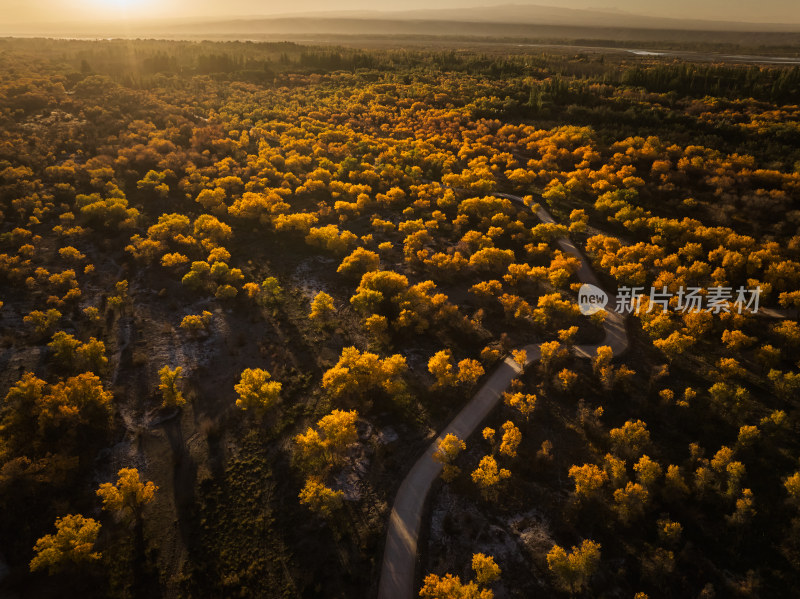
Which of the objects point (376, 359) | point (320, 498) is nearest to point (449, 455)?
point (320, 498)

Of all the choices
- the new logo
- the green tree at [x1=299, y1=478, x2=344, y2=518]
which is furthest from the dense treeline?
the new logo

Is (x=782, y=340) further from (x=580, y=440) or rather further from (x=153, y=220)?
(x=153, y=220)

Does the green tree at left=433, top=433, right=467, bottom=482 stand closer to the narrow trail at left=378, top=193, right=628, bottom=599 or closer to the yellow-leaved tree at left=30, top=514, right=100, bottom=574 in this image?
the narrow trail at left=378, top=193, right=628, bottom=599

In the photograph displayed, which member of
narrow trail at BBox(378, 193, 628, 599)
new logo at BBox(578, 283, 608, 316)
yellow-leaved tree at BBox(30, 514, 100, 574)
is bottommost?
narrow trail at BBox(378, 193, 628, 599)

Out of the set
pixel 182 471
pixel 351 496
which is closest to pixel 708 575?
pixel 351 496

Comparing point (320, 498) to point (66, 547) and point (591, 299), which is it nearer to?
point (66, 547)

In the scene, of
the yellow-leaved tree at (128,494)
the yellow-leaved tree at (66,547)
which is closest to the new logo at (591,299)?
the yellow-leaved tree at (128,494)

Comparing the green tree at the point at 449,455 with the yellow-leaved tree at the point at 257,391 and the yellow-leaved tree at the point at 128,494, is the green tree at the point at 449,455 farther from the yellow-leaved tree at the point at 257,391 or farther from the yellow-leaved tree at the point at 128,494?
the yellow-leaved tree at the point at 128,494

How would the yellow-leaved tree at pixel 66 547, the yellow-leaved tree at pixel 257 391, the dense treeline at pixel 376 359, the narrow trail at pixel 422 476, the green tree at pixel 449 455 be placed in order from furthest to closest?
the yellow-leaved tree at pixel 257 391, the green tree at pixel 449 455, the dense treeline at pixel 376 359, the narrow trail at pixel 422 476, the yellow-leaved tree at pixel 66 547
